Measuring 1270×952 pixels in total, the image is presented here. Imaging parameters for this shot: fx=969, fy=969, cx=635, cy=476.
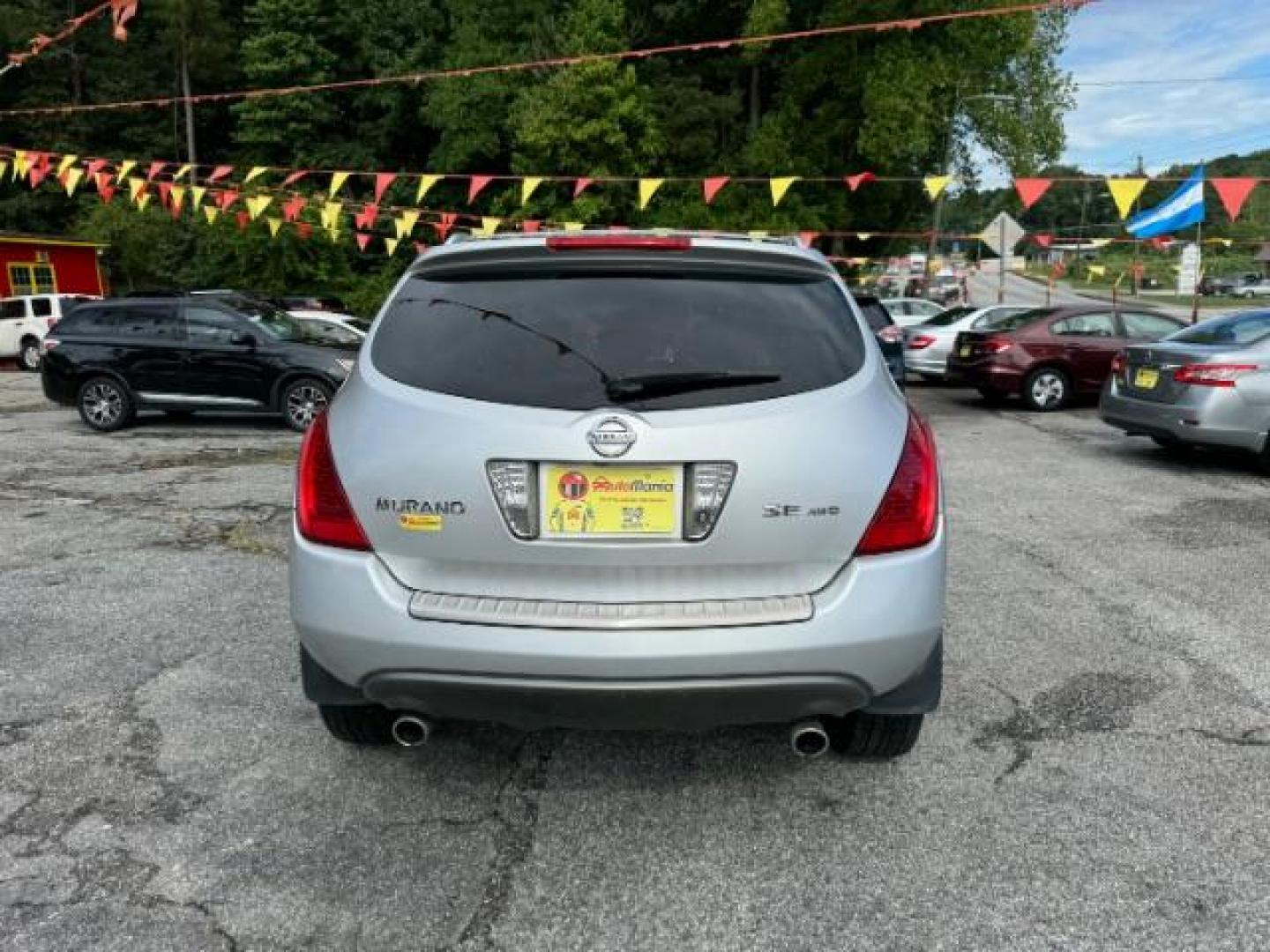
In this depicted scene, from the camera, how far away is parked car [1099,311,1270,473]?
8.19 meters

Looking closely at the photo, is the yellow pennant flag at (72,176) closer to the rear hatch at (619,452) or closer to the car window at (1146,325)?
the car window at (1146,325)

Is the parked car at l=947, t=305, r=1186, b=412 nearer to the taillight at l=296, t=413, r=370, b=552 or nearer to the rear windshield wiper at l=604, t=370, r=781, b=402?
the rear windshield wiper at l=604, t=370, r=781, b=402

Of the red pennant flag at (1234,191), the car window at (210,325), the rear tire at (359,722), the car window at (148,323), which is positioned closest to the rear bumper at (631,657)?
the rear tire at (359,722)

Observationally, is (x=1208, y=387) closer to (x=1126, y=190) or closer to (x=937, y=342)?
(x=1126, y=190)

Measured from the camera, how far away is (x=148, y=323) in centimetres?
1208

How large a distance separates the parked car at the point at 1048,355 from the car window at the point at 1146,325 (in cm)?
8

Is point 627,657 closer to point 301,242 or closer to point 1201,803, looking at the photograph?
point 1201,803

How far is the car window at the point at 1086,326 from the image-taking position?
44.3ft

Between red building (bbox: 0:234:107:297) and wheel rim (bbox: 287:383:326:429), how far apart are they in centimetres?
2444

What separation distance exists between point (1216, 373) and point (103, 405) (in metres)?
12.2

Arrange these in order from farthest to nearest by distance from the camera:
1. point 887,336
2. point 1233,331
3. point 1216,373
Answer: point 887,336 → point 1233,331 → point 1216,373

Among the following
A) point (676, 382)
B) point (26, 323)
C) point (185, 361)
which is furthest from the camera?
point (26, 323)

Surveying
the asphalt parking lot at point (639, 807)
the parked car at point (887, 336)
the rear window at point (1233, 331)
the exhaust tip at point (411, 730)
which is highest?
the rear window at point (1233, 331)

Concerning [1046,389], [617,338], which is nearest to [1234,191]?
[1046,389]
